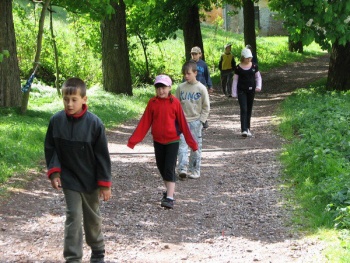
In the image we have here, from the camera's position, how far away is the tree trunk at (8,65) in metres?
15.6

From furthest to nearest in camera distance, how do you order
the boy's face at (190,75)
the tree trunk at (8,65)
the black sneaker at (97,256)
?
the tree trunk at (8,65) → the boy's face at (190,75) → the black sneaker at (97,256)

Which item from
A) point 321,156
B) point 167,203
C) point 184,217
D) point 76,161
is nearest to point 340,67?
point 321,156

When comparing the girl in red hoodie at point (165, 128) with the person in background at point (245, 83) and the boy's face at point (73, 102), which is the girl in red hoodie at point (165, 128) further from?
the person in background at point (245, 83)

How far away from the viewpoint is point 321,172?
9.44 metres

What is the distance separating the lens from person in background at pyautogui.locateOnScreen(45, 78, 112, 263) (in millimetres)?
6023

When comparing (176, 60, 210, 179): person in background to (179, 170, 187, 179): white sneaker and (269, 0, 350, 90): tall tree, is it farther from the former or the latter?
(269, 0, 350, 90): tall tree

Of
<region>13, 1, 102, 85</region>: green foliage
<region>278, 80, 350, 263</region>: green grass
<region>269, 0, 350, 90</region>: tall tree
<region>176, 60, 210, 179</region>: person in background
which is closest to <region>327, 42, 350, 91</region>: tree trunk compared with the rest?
<region>269, 0, 350, 90</region>: tall tree

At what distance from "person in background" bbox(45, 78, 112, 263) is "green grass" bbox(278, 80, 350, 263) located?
2118 millimetres

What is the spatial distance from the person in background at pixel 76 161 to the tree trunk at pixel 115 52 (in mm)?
16741

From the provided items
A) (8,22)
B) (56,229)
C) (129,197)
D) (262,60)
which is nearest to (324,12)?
(8,22)

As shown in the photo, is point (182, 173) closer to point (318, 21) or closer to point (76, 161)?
point (76, 161)

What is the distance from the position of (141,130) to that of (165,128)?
0.30 metres

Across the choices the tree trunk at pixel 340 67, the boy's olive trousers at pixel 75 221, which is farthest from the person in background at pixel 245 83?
the boy's olive trousers at pixel 75 221

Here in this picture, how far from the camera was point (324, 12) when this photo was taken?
18.0m
